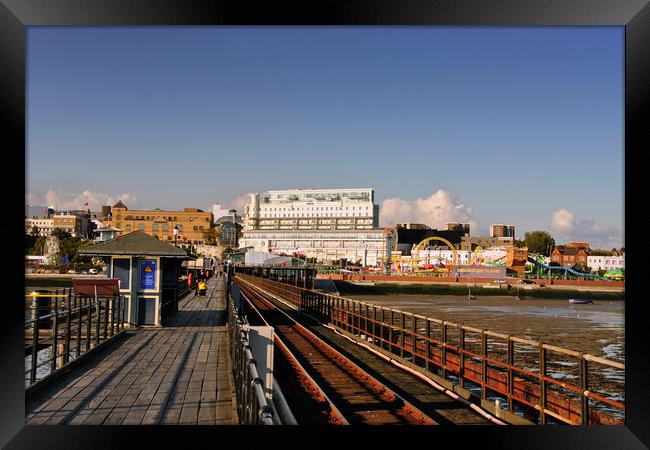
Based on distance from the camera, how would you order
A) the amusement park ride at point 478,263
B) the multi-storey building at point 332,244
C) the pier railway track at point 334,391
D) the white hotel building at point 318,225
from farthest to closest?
1. the white hotel building at point 318,225
2. the multi-storey building at point 332,244
3. the amusement park ride at point 478,263
4. the pier railway track at point 334,391

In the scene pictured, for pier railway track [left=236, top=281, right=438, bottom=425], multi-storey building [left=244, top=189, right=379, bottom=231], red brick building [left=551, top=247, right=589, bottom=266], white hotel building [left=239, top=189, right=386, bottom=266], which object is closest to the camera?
pier railway track [left=236, top=281, right=438, bottom=425]

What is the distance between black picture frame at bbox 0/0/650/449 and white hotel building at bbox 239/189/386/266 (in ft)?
444

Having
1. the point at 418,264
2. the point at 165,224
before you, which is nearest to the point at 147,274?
the point at 165,224

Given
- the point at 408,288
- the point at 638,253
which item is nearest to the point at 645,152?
the point at 638,253

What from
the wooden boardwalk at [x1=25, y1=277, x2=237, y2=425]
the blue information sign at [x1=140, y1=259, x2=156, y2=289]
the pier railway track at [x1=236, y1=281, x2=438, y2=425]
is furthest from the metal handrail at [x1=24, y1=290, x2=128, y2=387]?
the pier railway track at [x1=236, y1=281, x2=438, y2=425]

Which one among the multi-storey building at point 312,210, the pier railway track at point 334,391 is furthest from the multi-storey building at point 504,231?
the pier railway track at point 334,391

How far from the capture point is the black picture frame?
652 cm

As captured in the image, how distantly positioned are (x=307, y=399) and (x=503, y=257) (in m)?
111

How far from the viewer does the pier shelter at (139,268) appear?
1516cm

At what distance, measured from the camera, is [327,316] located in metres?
25.6

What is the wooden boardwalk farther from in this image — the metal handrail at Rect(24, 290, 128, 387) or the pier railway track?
the pier railway track

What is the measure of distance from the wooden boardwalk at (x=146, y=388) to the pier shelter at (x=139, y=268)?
6.58ft

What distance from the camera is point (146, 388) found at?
8461mm
